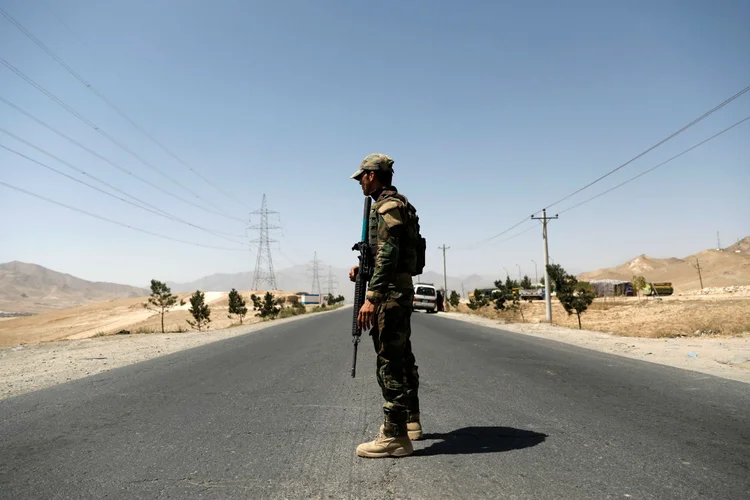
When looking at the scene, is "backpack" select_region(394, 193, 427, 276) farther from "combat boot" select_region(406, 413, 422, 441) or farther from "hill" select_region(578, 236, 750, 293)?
"hill" select_region(578, 236, 750, 293)

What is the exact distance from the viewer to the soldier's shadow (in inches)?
138

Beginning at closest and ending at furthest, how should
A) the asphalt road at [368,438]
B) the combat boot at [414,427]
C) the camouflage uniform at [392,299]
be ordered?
the asphalt road at [368,438] → the camouflage uniform at [392,299] → the combat boot at [414,427]

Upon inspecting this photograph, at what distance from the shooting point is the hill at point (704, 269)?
88.4 meters

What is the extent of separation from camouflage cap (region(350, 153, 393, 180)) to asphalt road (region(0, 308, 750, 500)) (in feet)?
7.22

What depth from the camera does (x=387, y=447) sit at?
3.43 metres

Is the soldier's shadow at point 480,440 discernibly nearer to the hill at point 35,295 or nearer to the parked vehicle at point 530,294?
the parked vehicle at point 530,294

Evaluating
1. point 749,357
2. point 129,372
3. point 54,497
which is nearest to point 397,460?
point 54,497

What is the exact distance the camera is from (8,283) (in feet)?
568

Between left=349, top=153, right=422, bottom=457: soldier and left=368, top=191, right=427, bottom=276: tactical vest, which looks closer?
left=349, top=153, right=422, bottom=457: soldier

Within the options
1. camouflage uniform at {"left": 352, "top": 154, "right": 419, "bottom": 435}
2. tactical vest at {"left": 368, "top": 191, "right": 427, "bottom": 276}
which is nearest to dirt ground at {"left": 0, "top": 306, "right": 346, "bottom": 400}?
camouflage uniform at {"left": 352, "top": 154, "right": 419, "bottom": 435}

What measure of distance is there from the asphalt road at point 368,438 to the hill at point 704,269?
7944 cm

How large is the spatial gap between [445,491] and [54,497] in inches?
89.2

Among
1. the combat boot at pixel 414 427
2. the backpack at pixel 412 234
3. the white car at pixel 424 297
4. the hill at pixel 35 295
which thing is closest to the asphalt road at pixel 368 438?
the combat boot at pixel 414 427

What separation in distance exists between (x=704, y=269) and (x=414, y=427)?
437 ft
